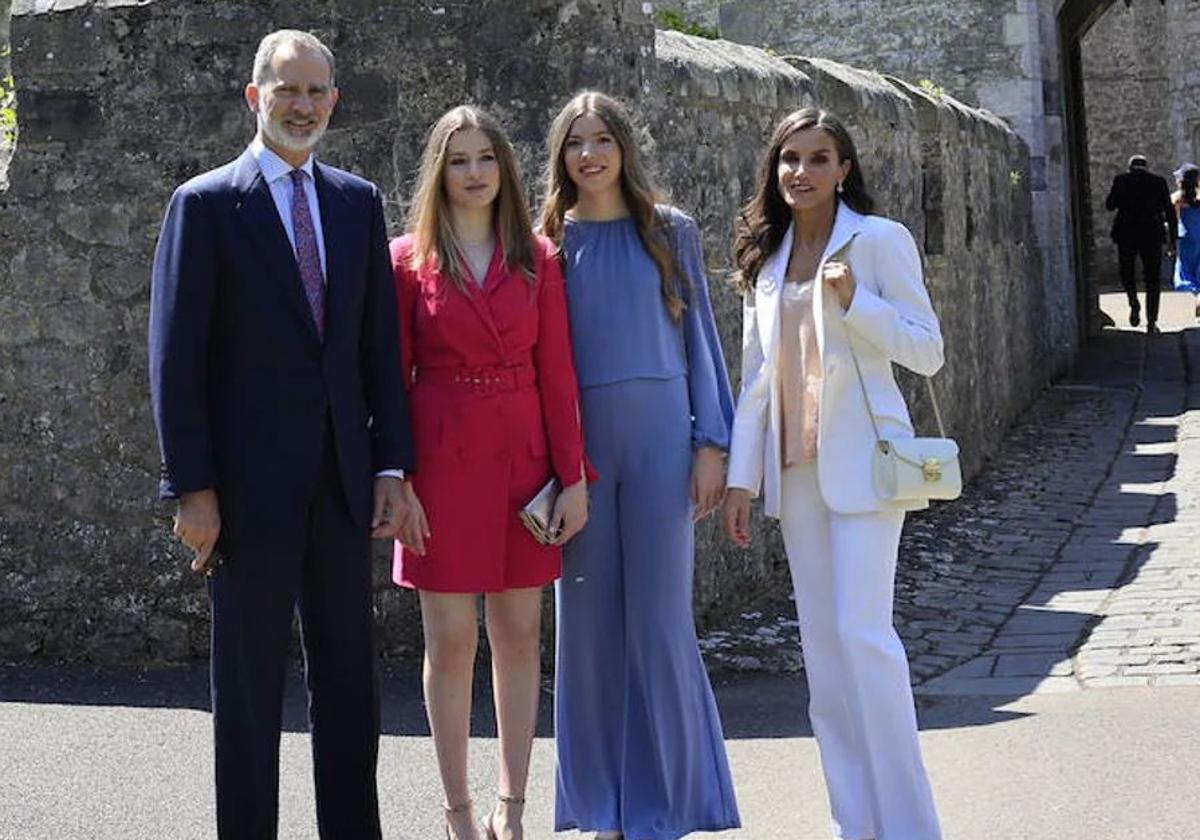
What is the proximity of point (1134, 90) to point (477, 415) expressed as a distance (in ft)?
95.3

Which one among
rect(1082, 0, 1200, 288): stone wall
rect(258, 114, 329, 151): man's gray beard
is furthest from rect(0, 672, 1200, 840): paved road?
rect(1082, 0, 1200, 288): stone wall

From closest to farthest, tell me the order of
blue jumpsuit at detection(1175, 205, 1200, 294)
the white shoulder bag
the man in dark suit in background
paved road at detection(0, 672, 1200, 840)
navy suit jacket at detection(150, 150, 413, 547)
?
navy suit jacket at detection(150, 150, 413, 547) → the white shoulder bag → paved road at detection(0, 672, 1200, 840) → blue jumpsuit at detection(1175, 205, 1200, 294) → the man in dark suit in background

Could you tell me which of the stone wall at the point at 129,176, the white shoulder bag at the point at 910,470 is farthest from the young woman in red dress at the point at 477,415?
the stone wall at the point at 129,176

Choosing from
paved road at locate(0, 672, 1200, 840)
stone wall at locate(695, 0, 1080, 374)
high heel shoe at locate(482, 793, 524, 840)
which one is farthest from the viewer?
stone wall at locate(695, 0, 1080, 374)

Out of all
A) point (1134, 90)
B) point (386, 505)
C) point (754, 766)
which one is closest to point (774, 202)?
point (386, 505)

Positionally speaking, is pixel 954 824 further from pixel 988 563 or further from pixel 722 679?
pixel 988 563

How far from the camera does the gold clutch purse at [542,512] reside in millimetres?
4719

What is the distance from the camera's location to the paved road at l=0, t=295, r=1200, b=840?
17.4 ft

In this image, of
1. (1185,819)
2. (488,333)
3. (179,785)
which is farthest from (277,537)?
(1185,819)

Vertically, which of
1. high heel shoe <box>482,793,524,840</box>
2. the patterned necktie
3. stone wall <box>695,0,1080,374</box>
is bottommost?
high heel shoe <box>482,793,524,840</box>

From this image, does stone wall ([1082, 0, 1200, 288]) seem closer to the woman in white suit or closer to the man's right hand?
the woman in white suit

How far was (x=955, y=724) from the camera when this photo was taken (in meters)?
6.32

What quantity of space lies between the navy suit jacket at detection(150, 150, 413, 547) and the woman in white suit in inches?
38.4

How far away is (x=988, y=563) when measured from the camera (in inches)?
368
